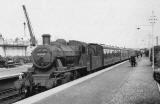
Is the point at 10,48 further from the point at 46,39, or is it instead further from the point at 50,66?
the point at 50,66

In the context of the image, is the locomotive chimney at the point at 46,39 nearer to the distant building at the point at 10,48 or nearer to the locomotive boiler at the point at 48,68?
the locomotive boiler at the point at 48,68

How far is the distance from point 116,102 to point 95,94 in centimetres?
161

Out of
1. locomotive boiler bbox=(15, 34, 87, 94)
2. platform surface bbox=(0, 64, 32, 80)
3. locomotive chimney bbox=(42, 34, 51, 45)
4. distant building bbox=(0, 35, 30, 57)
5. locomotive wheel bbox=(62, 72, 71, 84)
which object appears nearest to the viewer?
locomotive boiler bbox=(15, 34, 87, 94)

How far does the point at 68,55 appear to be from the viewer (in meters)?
15.3

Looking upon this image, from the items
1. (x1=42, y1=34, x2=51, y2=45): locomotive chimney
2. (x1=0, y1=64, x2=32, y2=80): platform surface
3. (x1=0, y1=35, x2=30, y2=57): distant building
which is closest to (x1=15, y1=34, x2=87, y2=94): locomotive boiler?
(x1=42, y1=34, x2=51, y2=45): locomotive chimney

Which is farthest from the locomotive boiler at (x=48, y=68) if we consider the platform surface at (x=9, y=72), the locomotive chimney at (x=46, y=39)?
the platform surface at (x=9, y=72)

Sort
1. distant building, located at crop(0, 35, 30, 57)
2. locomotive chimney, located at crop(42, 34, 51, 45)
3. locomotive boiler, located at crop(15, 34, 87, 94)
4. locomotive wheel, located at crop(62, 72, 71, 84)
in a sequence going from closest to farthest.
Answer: locomotive boiler, located at crop(15, 34, 87, 94) < locomotive wheel, located at crop(62, 72, 71, 84) < locomotive chimney, located at crop(42, 34, 51, 45) < distant building, located at crop(0, 35, 30, 57)

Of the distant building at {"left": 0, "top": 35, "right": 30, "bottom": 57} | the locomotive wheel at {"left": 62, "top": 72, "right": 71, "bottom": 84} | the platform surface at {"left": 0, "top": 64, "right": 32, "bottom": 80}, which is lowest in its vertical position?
the platform surface at {"left": 0, "top": 64, "right": 32, "bottom": 80}

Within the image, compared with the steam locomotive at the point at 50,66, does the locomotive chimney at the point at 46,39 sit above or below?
above

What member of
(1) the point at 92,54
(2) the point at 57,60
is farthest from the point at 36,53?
(1) the point at 92,54

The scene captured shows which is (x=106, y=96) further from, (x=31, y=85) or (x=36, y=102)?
(x=31, y=85)

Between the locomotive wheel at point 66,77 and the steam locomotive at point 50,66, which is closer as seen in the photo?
the steam locomotive at point 50,66

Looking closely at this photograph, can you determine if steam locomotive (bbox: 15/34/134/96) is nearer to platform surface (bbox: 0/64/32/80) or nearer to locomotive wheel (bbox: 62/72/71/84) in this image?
locomotive wheel (bbox: 62/72/71/84)

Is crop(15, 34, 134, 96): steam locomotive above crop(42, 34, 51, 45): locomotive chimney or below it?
below
